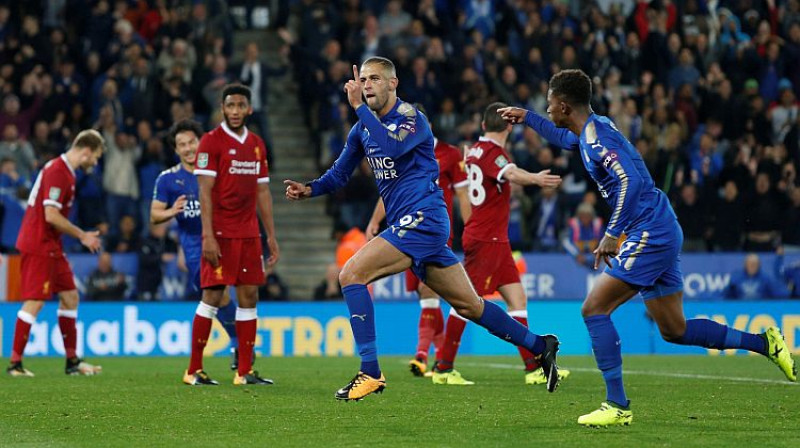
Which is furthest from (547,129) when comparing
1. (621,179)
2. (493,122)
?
(493,122)

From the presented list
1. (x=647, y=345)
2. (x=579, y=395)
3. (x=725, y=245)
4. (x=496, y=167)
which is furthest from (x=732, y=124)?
(x=579, y=395)

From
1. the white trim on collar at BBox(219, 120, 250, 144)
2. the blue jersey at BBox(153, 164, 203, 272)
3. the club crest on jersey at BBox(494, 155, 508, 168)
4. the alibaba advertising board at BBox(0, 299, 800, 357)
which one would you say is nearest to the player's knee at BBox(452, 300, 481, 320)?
the club crest on jersey at BBox(494, 155, 508, 168)

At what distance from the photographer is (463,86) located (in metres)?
22.7

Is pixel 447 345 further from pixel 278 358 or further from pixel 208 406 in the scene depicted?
pixel 278 358

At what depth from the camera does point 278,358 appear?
17.0m

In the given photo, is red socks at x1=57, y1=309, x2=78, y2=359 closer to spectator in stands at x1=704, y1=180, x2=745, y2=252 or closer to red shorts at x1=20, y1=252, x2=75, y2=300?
red shorts at x1=20, y1=252, x2=75, y2=300

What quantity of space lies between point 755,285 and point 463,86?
627 cm

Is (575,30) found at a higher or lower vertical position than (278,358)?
higher

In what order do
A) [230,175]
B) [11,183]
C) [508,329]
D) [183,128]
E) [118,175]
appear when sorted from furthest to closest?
[118,175] < [11,183] < [183,128] < [230,175] < [508,329]

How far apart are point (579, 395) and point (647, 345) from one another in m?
8.53

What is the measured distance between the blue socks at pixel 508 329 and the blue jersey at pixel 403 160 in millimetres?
852

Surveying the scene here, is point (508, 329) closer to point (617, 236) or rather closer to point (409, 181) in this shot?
point (409, 181)

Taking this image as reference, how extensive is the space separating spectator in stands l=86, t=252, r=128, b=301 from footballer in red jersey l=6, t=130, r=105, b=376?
5347mm

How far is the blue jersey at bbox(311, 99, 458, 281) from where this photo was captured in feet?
29.8
